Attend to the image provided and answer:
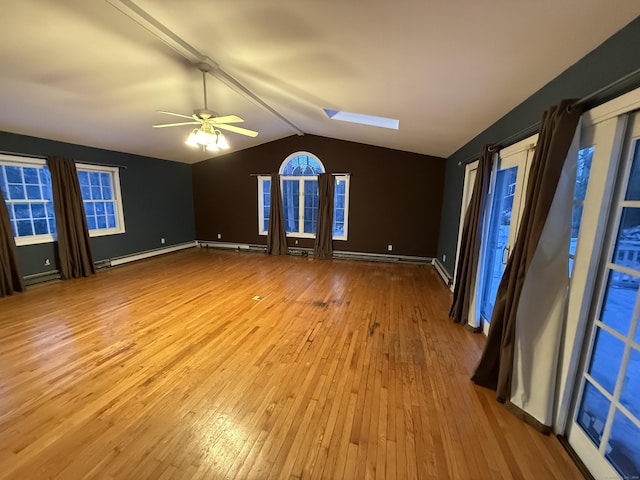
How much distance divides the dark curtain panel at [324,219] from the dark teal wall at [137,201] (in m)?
3.67

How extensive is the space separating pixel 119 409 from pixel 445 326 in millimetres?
3121

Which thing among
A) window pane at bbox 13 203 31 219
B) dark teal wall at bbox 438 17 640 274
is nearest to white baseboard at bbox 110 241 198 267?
window pane at bbox 13 203 31 219

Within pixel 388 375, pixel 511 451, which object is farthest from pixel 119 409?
pixel 511 451

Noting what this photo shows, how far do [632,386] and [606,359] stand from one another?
0.17 m

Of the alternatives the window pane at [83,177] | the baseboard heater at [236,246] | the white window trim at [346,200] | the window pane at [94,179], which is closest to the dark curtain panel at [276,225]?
the baseboard heater at [236,246]

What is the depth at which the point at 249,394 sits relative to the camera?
6.72ft

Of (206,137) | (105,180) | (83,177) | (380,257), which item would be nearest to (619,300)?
(206,137)

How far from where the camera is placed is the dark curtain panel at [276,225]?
21.7 ft

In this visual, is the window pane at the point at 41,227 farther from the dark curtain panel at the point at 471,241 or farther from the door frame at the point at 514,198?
the door frame at the point at 514,198

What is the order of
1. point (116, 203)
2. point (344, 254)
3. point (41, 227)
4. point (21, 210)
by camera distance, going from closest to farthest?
point (21, 210), point (41, 227), point (116, 203), point (344, 254)

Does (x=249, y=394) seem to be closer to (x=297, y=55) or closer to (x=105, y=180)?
(x=297, y=55)

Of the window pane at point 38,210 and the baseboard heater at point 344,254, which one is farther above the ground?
the window pane at point 38,210

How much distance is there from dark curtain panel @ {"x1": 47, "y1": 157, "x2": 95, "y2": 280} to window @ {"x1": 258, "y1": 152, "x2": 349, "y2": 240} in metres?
3.47

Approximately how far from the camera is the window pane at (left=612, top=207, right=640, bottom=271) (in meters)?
1.30
